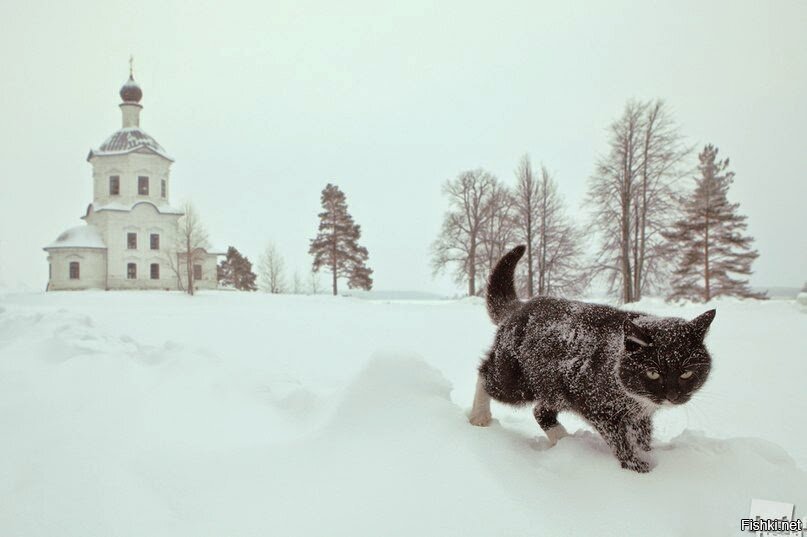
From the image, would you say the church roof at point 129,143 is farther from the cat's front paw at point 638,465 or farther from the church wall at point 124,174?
the cat's front paw at point 638,465

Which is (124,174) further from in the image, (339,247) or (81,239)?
(339,247)

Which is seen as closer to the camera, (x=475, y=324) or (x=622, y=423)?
(x=622, y=423)

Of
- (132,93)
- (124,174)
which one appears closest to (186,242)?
(124,174)

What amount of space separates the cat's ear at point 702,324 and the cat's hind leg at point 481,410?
92 centimetres

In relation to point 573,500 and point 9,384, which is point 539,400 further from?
point 9,384

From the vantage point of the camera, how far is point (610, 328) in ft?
5.30

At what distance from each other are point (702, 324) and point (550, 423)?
2.64 ft

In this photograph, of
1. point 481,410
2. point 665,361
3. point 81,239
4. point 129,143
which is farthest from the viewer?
point 129,143

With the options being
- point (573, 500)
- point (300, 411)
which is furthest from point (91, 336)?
point (573, 500)

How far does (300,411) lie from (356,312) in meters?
3.86

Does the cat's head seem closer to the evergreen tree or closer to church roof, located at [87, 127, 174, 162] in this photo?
church roof, located at [87, 127, 174, 162]

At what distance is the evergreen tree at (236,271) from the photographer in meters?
27.2

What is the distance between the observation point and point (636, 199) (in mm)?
4965

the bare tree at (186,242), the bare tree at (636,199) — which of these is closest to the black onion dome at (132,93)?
the bare tree at (186,242)
